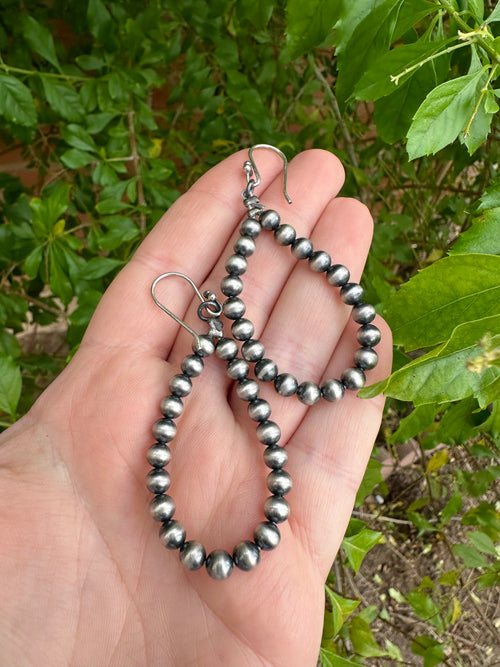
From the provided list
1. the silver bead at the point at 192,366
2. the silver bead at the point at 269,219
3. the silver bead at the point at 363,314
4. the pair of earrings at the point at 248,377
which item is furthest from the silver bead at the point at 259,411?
the silver bead at the point at 269,219

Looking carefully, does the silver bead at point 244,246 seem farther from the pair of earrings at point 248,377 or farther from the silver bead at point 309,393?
the silver bead at point 309,393

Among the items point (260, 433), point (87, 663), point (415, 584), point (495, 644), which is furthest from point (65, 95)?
point (495, 644)

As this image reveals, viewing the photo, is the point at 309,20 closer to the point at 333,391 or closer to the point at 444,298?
the point at 444,298

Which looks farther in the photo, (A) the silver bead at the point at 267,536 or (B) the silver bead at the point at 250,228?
(B) the silver bead at the point at 250,228

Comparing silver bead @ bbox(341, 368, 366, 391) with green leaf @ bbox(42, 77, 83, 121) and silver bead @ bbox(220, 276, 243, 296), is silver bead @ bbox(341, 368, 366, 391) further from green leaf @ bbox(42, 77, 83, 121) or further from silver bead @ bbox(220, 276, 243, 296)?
green leaf @ bbox(42, 77, 83, 121)

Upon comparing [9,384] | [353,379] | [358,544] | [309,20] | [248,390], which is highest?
[309,20]

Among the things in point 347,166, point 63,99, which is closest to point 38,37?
point 63,99
